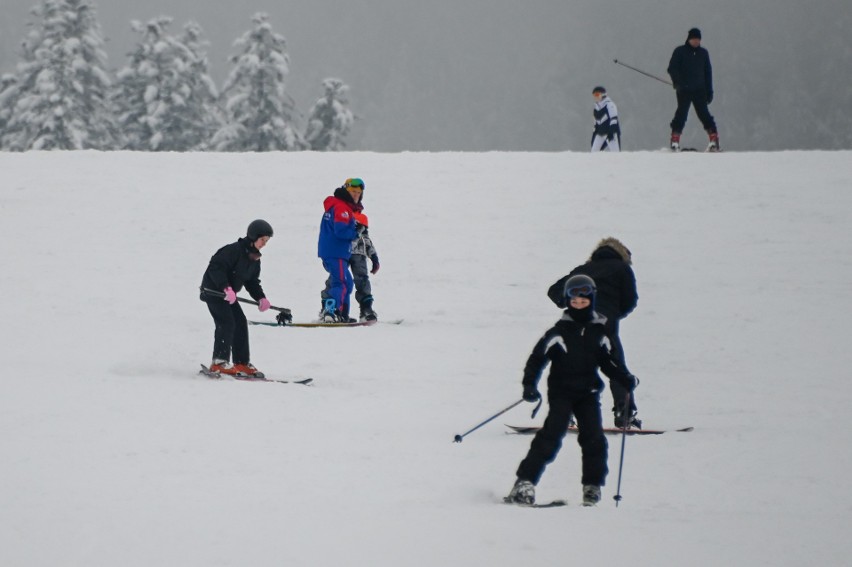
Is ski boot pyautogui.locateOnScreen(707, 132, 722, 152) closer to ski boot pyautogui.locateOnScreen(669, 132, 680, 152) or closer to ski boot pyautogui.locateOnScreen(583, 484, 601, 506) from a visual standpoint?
ski boot pyautogui.locateOnScreen(669, 132, 680, 152)

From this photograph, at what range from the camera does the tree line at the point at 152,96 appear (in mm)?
44250

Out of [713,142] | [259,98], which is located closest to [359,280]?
[713,142]

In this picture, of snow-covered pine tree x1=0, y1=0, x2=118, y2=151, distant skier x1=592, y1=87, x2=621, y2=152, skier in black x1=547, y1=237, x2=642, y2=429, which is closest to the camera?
skier in black x1=547, y1=237, x2=642, y2=429

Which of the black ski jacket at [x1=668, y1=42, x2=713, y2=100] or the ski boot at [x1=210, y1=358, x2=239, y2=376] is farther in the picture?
the black ski jacket at [x1=668, y1=42, x2=713, y2=100]

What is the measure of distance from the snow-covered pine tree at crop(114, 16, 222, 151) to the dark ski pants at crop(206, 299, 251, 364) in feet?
123

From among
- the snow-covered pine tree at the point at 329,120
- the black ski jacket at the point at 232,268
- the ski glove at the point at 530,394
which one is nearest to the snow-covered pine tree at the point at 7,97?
the snow-covered pine tree at the point at 329,120

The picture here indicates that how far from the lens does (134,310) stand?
13258 millimetres

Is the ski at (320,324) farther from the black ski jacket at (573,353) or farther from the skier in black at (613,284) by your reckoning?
the black ski jacket at (573,353)

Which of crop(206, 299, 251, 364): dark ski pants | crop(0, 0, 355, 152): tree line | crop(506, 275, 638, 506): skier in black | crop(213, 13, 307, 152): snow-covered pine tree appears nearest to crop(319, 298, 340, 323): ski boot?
crop(206, 299, 251, 364): dark ski pants

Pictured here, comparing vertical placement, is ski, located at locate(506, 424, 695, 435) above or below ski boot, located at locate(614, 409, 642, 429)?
below

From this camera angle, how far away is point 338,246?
41.7 feet

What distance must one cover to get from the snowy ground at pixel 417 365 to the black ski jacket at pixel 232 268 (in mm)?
829

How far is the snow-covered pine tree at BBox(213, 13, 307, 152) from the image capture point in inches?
1809

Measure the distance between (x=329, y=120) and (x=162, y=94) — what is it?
7.07 m
